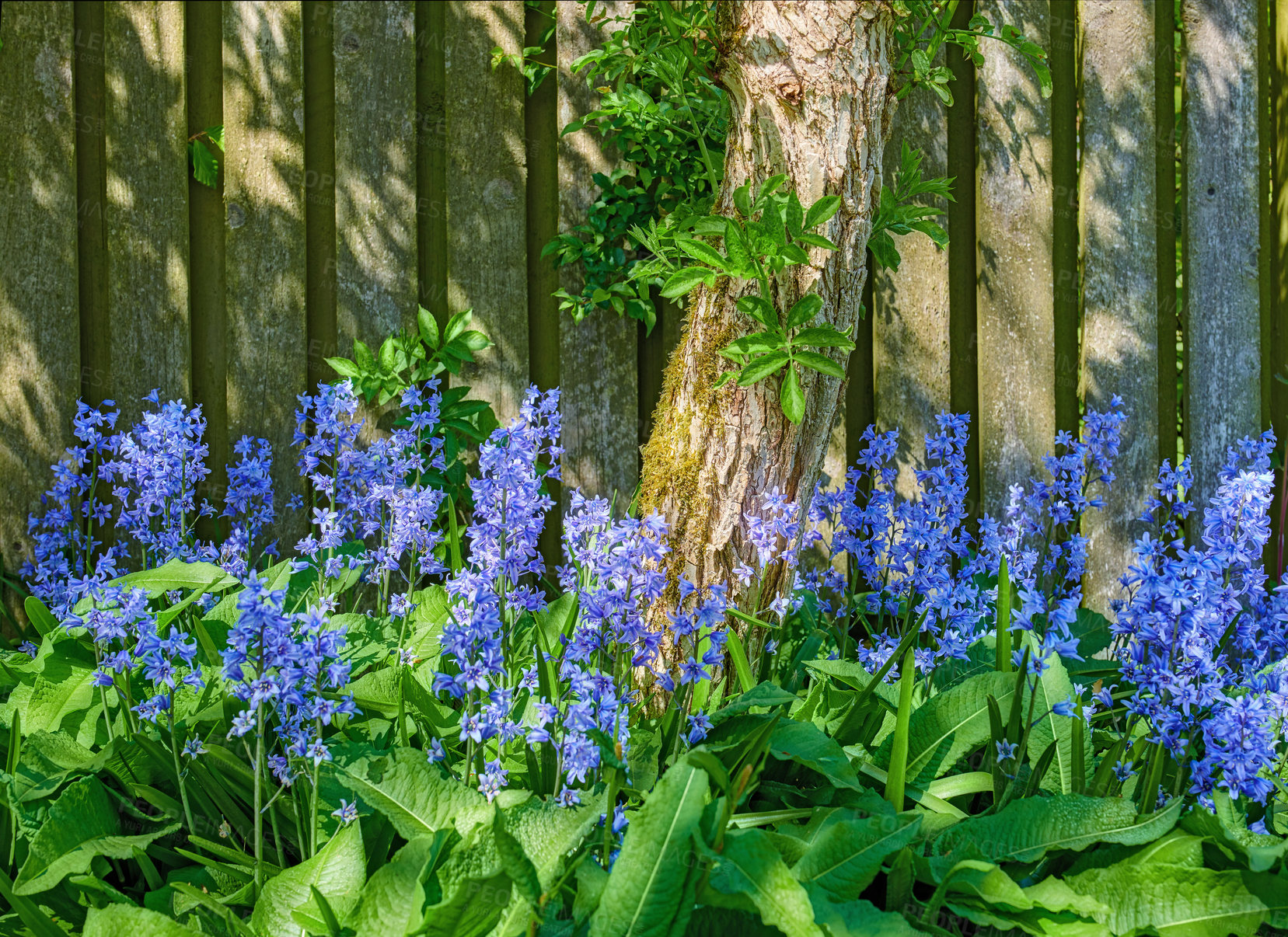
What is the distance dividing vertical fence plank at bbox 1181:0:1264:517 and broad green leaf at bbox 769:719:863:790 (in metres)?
2.21

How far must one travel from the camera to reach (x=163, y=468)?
2.62 meters

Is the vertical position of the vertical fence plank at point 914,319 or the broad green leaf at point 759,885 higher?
the vertical fence plank at point 914,319

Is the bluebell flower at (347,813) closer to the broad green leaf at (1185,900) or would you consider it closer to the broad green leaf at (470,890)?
the broad green leaf at (470,890)

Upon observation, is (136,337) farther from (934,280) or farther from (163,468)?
(934,280)

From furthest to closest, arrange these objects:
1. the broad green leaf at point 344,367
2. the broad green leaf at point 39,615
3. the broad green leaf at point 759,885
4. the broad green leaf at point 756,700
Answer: the broad green leaf at point 344,367 < the broad green leaf at point 39,615 < the broad green leaf at point 756,700 < the broad green leaf at point 759,885

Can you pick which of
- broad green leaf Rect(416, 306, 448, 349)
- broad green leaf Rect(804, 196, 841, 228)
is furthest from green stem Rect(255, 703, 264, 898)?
broad green leaf Rect(416, 306, 448, 349)

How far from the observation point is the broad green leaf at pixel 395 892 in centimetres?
149

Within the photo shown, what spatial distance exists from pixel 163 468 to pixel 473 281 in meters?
1.19

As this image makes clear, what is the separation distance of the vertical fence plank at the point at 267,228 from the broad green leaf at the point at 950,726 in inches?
88.6

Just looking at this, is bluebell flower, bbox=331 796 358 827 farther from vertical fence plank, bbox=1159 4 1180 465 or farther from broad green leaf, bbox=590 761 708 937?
vertical fence plank, bbox=1159 4 1180 465

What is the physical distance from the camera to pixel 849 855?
5.10 feet

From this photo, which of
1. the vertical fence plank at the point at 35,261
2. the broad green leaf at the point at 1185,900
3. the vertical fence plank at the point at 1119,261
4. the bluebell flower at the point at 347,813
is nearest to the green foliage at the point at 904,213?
the vertical fence plank at the point at 1119,261

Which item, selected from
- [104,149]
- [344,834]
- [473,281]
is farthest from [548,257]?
[344,834]

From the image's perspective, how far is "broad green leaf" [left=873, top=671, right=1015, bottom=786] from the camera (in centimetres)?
194
